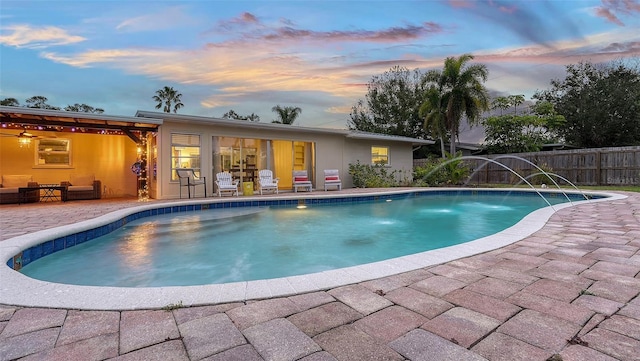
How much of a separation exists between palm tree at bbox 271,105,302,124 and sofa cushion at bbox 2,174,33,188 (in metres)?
14.8

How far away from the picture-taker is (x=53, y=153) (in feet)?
35.6

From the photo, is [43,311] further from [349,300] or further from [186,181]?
[186,181]

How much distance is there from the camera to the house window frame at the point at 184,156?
9.87 meters

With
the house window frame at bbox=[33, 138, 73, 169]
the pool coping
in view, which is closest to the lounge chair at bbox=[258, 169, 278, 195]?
the house window frame at bbox=[33, 138, 73, 169]

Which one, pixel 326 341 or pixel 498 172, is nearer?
pixel 326 341

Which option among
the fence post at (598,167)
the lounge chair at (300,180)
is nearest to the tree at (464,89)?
the fence post at (598,167)

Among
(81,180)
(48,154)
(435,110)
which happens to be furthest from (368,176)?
(48,154)

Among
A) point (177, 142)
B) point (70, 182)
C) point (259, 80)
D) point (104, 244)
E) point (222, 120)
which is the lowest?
point (104, 244)

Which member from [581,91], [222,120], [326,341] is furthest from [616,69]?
[326,341]

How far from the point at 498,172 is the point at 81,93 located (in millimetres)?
22482

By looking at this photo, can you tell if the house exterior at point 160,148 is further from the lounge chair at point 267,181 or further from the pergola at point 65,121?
the lounge chair at point 267,181

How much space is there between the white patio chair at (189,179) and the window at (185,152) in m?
0.19

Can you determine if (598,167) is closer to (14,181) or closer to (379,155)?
(379,155)

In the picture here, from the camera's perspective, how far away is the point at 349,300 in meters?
2.04
